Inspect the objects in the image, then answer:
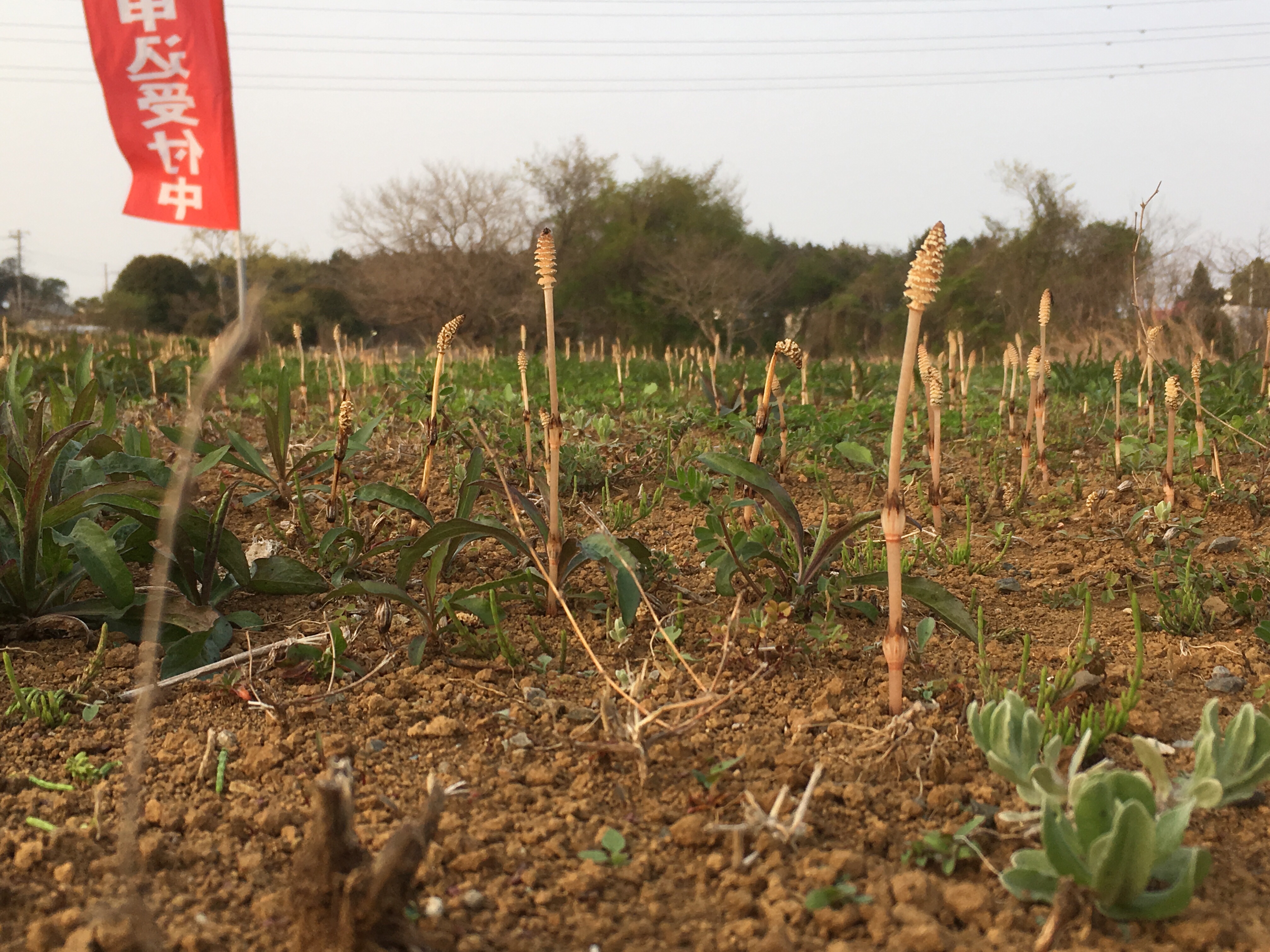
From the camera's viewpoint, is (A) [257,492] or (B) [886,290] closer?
(A) [257,492]

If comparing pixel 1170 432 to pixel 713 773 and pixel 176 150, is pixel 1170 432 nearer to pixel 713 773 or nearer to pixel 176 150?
pixel 713 773

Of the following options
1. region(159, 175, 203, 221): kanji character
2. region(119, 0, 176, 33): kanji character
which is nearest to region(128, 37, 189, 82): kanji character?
region(119, 0, 176, 33): kanji character

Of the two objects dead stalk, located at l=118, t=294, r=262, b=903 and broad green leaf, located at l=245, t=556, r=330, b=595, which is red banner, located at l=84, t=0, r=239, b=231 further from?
dead stalk, located at l=118, t=294, r=262, b=903

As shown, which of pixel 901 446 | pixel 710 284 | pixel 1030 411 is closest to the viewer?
pixel 901 446

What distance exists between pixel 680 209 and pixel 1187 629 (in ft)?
132

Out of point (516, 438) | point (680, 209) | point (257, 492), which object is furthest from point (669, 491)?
point (680, 209)

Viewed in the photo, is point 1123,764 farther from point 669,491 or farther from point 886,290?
point 886,290

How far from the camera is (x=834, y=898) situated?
1268mm

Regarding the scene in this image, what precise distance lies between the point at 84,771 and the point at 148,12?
12.3 meters

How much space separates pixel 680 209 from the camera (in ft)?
133

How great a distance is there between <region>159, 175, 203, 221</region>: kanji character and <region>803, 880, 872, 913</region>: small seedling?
1234 cm

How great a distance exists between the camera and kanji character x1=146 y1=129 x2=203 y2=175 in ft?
36.9

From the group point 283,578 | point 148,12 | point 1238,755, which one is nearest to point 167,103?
point 148,12

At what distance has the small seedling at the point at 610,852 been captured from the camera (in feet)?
4.55
